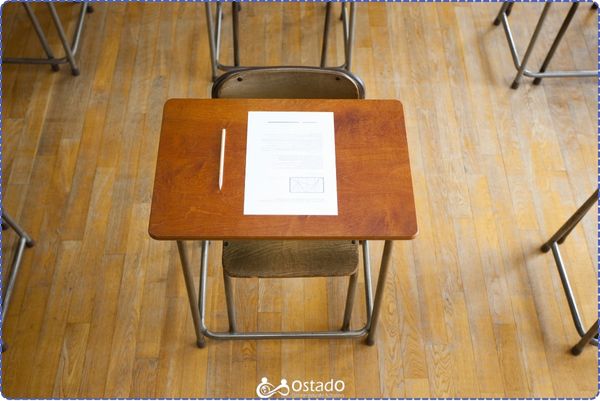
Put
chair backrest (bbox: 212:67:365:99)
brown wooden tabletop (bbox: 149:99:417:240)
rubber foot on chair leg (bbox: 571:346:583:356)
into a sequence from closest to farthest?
brown wooden tabletop (bbox: 149:99:417:240), chair backrest (bbox: 212:67:365:99), rubber foot on chair leg (bbox: 571:346:583:356)

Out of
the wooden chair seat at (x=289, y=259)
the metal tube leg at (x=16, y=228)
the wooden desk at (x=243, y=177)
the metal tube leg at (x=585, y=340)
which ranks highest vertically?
the wooden desk at (x=243, y=177)

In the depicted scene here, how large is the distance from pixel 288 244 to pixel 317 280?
459 mm

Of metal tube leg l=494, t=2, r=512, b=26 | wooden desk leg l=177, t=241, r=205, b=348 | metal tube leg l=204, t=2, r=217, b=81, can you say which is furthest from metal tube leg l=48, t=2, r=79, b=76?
metal tube leg l=494, t=2, r=512, b=26

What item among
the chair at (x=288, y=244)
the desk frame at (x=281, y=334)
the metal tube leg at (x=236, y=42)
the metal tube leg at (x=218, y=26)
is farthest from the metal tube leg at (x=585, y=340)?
the metal tube leg at (x=218, y=26)

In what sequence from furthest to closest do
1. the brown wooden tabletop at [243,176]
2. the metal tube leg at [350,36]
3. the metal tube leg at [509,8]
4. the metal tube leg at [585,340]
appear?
the metal tube leg at [509,8]
the metal tube leg at [350,36]
the metal tube leg at [585,340]
the brown wooden tabletop at [243,176]

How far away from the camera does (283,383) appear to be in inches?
89.7

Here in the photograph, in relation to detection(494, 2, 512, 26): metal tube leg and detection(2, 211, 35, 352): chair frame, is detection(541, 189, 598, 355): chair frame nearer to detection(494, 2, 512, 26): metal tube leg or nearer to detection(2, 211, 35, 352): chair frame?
detection(494, 2, 512, 26): metal tube leg

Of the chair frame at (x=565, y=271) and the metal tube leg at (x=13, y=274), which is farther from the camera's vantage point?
the metal tube leg at (x=13, y=274)

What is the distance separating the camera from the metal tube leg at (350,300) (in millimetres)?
2111

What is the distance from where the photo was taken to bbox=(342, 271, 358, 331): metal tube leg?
211 centimetres

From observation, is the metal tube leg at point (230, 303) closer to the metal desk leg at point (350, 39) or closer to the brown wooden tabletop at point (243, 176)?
the brown wooden tabletop at point (243, 176)

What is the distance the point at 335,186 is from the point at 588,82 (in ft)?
6.17

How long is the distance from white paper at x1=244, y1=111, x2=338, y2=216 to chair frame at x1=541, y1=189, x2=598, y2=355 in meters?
1.00

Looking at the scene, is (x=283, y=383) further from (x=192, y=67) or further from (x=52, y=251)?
(x=192, y=67)
